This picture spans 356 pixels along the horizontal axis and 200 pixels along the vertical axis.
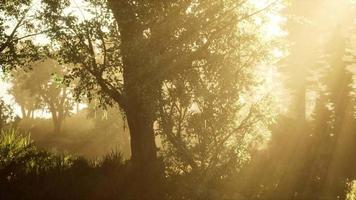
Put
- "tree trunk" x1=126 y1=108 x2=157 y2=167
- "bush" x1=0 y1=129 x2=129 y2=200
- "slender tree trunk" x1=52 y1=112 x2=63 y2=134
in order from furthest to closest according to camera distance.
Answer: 1. "slender tree trunk" x1=52 y1=112 x2=63 y2=134
2. "tree trunk" x1=126 y1=108 x2=157 y2=167
3. "bush" x1=0 y1=129 x2=129 y2=200

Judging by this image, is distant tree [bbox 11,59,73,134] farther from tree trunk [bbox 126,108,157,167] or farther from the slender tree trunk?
tree trunk [bbox 126,108,157,167]

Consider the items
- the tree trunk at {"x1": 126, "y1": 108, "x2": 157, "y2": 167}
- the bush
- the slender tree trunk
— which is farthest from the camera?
the slender tree trunk

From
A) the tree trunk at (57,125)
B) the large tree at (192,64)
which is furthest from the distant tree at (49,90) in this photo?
the large tree at (192,64)

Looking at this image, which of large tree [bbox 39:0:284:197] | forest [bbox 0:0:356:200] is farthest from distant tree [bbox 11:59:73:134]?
large tree [bbox 39:0:284:197]

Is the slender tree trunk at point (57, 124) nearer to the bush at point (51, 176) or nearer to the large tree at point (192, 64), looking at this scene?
the bush at point (51, 176)

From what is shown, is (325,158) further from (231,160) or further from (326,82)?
(231,160)

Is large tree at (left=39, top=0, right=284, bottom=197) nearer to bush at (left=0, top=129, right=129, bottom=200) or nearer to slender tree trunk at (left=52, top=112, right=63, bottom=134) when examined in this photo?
bush at (left=0, top=129, right=129, bottom=200)

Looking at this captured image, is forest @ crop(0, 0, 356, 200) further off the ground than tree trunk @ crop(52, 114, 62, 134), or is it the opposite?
tree trunk @ crop(52, 114, 62, 134)

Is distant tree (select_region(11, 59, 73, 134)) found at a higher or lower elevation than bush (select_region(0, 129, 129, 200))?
higher

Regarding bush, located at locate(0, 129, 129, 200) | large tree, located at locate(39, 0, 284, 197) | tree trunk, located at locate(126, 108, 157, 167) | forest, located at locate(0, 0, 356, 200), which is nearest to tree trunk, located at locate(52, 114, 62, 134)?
→ forest, located at locate(0, 0, 356, 200)

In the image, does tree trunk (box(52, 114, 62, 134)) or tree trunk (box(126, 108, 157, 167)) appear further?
tree trunk (box(52, 114, 62, 134))

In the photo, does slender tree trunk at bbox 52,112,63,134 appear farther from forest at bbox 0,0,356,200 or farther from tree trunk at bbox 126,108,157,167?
tree trunk at bbox 126,108,157,167

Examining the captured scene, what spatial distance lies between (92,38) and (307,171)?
16.5 m

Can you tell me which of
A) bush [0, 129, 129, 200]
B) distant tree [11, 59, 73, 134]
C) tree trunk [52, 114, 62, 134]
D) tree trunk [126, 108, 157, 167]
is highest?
distant tree [11, 59, 73, 134]
